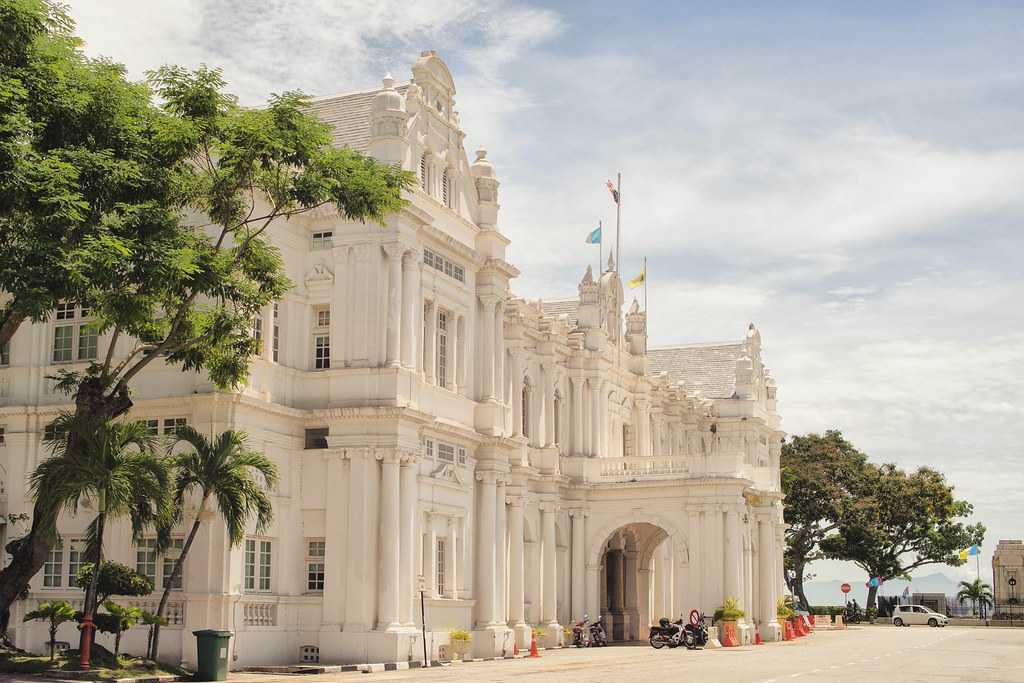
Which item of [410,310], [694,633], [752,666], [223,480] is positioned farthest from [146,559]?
[694,633]

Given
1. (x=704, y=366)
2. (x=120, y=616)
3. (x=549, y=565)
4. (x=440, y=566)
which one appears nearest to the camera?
(x=120, y=616)

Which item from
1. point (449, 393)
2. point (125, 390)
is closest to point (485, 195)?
point (449, 393)

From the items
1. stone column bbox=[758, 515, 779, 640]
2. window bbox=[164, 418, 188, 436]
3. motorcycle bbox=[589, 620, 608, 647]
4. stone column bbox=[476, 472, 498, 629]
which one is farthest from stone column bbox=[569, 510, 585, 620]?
window bbox=[164, 418, 188, 436]

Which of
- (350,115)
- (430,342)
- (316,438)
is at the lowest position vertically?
(316,438)

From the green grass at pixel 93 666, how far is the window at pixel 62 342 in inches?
319

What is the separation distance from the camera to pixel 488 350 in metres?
40.7

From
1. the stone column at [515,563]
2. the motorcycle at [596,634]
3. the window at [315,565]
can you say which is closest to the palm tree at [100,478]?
the window at [315,565]

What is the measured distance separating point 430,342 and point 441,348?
1.13 meters

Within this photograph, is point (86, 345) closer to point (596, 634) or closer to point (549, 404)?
point (549, 404)

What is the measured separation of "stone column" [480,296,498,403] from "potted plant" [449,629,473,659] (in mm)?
7069

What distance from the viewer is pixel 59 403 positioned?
3281cm

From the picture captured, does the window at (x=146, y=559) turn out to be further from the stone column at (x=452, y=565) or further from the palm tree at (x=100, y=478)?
the stone column at (x=452, y=565)

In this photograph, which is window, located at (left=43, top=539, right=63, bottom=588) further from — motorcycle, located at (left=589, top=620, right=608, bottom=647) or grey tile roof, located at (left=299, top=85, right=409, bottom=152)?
motorcycle, located at (left=589, top=620, right=608, bottom=647)

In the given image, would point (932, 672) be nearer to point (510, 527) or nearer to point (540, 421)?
point (510, 527)
